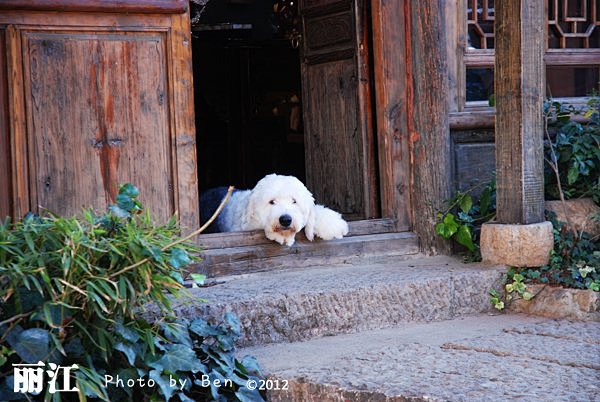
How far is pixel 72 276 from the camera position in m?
3.27

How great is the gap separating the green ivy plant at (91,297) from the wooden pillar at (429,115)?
2.83 meters

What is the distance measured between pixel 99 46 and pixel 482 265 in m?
2.75

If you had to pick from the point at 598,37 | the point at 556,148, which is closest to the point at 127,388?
the point at 556,148

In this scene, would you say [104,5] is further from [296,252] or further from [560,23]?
[560,23]

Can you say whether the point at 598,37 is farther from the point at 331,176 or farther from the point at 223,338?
the point at 223,338

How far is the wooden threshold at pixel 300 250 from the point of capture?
17.9 feet

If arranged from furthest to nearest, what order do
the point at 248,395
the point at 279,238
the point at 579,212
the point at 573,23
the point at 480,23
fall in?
1. the point at 573,23
2. the point at 480,23
3. the point at 579,212
4. the point at 279,238
5. the point at 248,395

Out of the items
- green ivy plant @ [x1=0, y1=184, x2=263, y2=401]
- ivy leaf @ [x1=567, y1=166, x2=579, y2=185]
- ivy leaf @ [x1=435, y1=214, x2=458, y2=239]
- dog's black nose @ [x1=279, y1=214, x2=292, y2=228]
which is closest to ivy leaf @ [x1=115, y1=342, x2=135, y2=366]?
green ivy plant @ [x1=0, y1=184, x2=263, y2=401]

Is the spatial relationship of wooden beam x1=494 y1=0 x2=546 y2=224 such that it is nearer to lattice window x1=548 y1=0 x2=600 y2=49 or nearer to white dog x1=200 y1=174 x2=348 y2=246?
lattice window x1=548 y1=0 x2=600 y2=49

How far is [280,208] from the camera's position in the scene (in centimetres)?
550

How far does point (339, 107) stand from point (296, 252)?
5.40 ft

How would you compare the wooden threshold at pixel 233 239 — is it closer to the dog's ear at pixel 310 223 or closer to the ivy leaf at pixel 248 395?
the dog's ear at pixel 310 223

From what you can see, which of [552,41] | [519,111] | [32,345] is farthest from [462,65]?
[32,345]

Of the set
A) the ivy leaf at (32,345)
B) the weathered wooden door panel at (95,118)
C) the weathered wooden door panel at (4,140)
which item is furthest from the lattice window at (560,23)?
the ivy leaf at (32,345)
